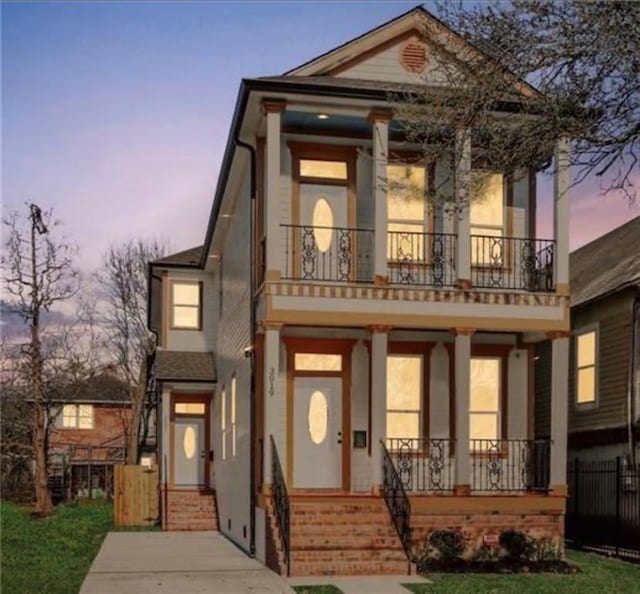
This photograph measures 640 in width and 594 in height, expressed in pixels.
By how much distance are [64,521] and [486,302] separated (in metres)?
14.2

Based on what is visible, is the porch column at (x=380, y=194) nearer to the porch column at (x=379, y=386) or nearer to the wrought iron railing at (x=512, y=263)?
the porch column at (x=379, y=386)

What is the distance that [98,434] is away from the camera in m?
47.4

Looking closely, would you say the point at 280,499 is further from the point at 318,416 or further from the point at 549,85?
the point at 549,85

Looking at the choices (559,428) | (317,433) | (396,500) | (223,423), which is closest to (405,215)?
(317,433)

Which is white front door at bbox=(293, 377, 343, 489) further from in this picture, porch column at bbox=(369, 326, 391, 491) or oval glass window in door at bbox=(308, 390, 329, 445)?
porch column at bbox=(369, 326, 391, 491)

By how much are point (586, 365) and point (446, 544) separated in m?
7.18

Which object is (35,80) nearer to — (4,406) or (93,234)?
(4,406)

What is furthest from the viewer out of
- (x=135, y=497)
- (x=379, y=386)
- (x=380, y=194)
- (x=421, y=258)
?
(x=135, y=497)

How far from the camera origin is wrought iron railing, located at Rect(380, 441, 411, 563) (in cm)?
1448

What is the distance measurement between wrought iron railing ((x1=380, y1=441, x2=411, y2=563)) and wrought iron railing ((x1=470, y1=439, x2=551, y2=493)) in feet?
6.67

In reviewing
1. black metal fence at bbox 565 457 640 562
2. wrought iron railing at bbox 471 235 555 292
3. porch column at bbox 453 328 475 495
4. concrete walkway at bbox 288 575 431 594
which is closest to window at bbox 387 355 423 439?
porch column at bbox 453 328 475 495

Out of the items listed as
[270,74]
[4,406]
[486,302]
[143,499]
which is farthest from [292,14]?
[4,406]

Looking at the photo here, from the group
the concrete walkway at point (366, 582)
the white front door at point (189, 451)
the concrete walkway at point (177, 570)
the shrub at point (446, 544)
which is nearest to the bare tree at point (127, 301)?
the white front door at point (189, 451)

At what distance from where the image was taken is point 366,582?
13172 millimetres
